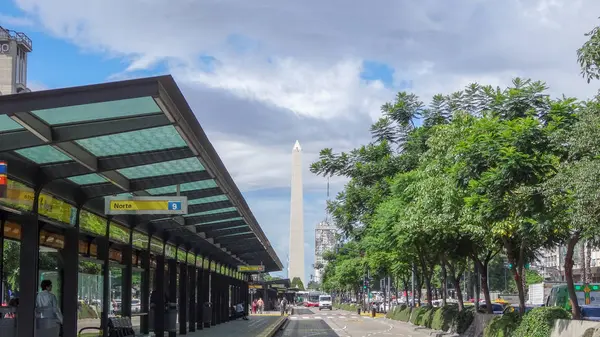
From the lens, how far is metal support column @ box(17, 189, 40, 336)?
47.6ft

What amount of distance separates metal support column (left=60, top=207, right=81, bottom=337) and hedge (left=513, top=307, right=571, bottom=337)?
11306 mm

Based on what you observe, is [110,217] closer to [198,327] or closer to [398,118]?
[198,327]

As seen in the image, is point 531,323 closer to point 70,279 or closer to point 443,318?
point 70,279

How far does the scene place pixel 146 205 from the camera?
17.5 metres

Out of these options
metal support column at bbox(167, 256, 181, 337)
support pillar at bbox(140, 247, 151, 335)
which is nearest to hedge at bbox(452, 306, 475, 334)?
metal support column at bbox(167, 256, 181, 337)

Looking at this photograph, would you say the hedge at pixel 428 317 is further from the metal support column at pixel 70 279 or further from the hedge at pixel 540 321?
the metal support column at pixel 70 279

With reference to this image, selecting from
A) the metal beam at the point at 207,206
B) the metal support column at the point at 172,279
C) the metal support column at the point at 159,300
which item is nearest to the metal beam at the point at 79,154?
the metal beam at the point at 207,206

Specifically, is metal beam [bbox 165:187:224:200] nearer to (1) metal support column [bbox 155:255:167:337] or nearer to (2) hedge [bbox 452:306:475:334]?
(1) metal support column [bbox 155:255:167:337]

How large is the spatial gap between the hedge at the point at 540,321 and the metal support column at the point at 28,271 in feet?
40.7

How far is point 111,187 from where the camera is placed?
17.3 metres

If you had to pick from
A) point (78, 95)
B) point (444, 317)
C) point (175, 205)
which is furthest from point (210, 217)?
point (78, 95)

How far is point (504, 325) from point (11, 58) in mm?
70419

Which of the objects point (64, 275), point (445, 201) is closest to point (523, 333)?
point (445, 201)

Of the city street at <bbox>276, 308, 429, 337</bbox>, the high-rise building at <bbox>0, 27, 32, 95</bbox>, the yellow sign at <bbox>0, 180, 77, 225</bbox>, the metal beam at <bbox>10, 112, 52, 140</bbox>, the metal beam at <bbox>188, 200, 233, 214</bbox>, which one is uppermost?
the high-rise building at <bbox>0, 27, 32, 95</bbox>
